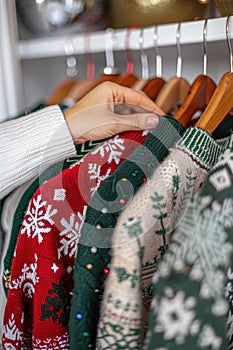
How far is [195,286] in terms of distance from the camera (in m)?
0.38

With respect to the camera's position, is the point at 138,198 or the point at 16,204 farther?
the point at 16,204

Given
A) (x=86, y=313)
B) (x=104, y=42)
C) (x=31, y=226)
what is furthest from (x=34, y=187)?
(x=104, y=42)

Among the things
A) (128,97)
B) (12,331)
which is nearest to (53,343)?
(12,331)

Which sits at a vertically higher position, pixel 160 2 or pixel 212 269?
pixel 160 2

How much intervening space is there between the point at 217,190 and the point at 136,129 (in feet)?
0.69

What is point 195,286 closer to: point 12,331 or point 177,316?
point 177,316

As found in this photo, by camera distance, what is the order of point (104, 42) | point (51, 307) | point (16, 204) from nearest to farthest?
point (51, 307), point (16, 204), point (104, 42)

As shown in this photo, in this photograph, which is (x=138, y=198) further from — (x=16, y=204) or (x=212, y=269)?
(x=16, y=204)

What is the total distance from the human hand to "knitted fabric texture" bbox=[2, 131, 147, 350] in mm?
33

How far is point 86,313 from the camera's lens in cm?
45

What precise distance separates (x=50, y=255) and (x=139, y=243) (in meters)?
0.13

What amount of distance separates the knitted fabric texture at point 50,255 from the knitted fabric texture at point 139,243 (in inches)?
3.5

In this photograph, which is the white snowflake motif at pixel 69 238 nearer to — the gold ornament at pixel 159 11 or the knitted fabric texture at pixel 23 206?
the knitted fabric texture at pixel 23 206

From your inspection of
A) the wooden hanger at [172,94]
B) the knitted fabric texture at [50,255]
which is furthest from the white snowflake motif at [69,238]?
the wooden hanger at [172,94]
